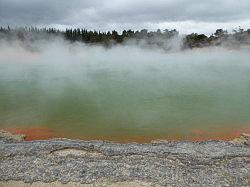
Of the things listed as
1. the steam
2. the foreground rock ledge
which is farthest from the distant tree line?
the foreground rock ledge

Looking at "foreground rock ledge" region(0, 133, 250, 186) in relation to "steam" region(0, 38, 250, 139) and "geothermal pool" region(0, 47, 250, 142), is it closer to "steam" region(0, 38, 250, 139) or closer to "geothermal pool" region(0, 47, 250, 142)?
"geothermal pool" region(0, 47, 250, 142)

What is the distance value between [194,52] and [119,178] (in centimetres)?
7145

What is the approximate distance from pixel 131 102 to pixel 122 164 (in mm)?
17998

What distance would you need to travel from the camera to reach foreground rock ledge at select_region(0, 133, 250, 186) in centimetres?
1504

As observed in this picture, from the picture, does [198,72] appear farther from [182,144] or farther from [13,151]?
[13,151]

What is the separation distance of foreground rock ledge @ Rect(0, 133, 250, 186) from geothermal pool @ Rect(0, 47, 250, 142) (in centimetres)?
453

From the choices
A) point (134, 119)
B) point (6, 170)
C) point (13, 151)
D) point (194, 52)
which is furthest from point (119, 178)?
point (194, 52)

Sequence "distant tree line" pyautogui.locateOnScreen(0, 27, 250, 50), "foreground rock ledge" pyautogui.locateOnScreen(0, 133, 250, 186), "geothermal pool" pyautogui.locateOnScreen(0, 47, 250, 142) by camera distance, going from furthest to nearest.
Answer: "distant tree line" pyautogui.locateOnScreen(0, 27, 250, 50), "geothermal pool" pyautogui.locateOnScreen(0, 47, 250, 142), "foreground rock ledge" pyautogui.locateOnScreen(0, 133, 250, 186)

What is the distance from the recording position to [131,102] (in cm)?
3422

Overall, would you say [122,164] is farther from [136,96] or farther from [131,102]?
[136,96]

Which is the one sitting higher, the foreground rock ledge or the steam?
the foreground rock ledge

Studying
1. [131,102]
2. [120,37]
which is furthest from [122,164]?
[120,37]

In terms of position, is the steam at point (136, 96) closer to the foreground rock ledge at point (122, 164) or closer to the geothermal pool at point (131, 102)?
the geothermal pool at point (131, 102)

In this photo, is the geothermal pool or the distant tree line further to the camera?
the distant tree line
